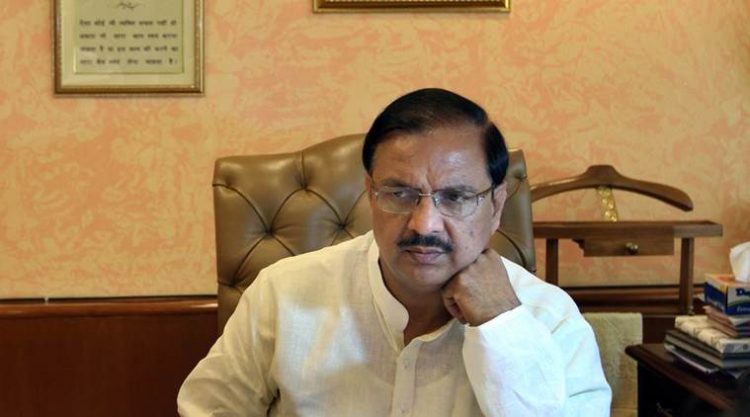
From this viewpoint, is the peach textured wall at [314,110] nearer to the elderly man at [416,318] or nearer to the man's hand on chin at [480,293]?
the elderly man at [416,318]

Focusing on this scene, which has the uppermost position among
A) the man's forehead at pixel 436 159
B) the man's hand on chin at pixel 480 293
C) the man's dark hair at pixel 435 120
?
the man's dark hair at pixel 435 120

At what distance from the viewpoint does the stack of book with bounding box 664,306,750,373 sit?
71.1 inches

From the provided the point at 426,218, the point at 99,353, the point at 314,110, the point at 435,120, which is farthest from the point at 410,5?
the point at 99,353

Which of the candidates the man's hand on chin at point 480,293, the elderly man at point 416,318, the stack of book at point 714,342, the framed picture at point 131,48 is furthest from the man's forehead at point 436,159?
the framed picture at point 131,48

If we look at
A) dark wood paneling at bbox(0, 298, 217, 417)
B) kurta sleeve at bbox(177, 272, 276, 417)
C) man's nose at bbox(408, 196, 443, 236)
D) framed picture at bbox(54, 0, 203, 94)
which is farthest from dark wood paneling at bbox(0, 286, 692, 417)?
man's nose at bbox(408, 196, 443, 236)

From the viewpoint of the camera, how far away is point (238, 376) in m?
1.44

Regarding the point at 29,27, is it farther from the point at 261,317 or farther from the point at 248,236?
the point at 261,317

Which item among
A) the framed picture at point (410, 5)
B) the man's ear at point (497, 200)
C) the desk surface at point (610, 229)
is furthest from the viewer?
the framed picture at point (410, 5)

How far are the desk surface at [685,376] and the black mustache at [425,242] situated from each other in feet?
2.28

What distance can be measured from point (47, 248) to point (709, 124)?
1.96 meters

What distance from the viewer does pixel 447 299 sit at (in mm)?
1311

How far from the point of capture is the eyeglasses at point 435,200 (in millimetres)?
1278

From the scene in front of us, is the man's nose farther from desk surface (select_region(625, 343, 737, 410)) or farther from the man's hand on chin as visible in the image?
desk surface (select_region(625, 343, 737, 410))

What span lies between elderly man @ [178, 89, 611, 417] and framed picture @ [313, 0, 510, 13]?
100 centimetres
